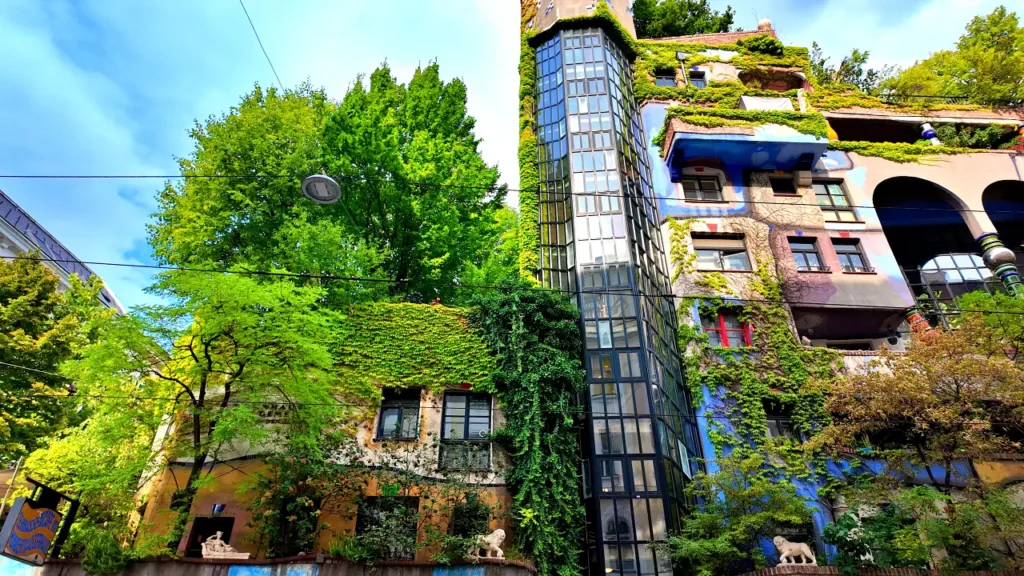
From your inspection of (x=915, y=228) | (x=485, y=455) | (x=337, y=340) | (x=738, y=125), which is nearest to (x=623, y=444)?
(x=485, y=455)

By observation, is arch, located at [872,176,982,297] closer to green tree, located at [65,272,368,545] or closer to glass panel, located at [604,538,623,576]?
glass panel, located at [604,538,623,576]

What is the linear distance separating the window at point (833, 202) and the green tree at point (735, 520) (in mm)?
12506

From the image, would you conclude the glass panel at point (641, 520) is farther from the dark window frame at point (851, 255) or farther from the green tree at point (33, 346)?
the green tree at point (33, 346)

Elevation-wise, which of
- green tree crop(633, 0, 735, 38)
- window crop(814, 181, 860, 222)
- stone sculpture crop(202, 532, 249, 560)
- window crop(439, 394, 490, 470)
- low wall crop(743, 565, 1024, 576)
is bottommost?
low wall crop(743, 565, 1024, 576)

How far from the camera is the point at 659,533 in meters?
15.1

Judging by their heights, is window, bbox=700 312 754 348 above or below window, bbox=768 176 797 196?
below

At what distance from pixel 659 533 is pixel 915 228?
19.4 m

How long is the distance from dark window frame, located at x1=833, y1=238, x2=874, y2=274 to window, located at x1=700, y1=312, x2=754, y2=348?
4653 millimetres

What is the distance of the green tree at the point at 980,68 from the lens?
2756 centimetres

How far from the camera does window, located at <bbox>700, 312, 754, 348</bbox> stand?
19.6 m

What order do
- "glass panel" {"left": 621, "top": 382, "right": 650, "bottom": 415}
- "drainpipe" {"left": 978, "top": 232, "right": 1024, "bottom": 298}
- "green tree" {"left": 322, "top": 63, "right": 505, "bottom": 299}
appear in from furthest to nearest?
"drainpipe" {"left": 978, "top": 232, "right": 1024, "bottom": 298}, "green tree" {"left": 322, "top": 63, "right": 505, "bottom": 299}, "glass panel" {"left": 621, "top": 382, "right": 650, "bottom": 415}

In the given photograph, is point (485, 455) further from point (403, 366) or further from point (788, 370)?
point (788, 370)

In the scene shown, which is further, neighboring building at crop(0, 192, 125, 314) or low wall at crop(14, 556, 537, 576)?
neighboring building at crop(0, 192, 125, 314)

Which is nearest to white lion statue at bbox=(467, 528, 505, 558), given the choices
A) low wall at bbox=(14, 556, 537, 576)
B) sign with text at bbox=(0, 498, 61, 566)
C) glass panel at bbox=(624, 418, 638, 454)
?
low wall at bbox=(14, 556, 537, 576)
